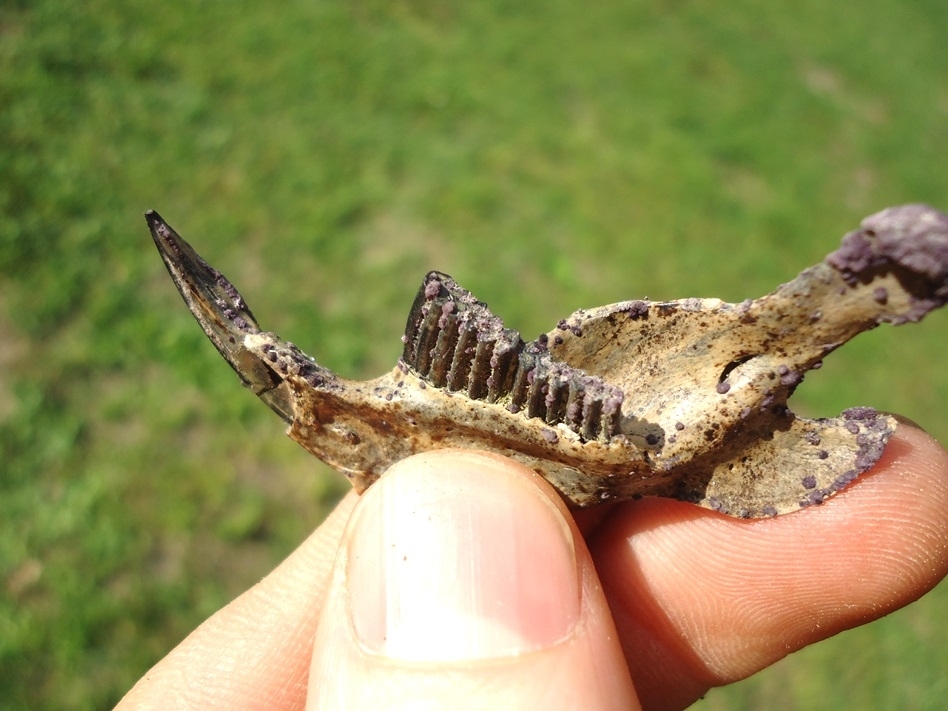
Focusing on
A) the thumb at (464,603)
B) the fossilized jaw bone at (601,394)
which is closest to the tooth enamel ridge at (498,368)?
the fossilized jaw bone at (601,394)

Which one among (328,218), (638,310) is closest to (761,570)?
(638,310)

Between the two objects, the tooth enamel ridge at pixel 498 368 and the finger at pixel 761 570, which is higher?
the tooth enamel ridge at pixel 498 368

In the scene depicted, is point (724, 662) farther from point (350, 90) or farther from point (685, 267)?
point (350, 90)

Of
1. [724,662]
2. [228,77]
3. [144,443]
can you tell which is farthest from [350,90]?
[724,662]

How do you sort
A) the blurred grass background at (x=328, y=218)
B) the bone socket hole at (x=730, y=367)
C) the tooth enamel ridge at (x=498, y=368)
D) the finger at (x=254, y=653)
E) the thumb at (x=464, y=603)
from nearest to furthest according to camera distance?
the thumb at (x=464, y=603) → the tooth enamel ridge at (x=498, y=368) → the bone socket hole at (x=730, y=367) → the finger at (x=254, y=653) → the blurred grass background at (x=328, y=218)

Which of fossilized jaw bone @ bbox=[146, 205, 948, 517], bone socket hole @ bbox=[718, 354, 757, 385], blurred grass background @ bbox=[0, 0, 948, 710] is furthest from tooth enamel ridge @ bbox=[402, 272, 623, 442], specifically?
blurred grass background @ bbox=[0, 0, 948, 710]

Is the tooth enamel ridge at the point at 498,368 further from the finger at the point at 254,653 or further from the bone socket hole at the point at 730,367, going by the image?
the finger at the point at 254,653

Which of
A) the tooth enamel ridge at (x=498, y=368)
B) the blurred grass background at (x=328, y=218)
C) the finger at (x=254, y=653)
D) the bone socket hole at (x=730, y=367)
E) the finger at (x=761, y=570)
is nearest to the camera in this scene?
the tooth enamel ridge at (x=498, y=368)
